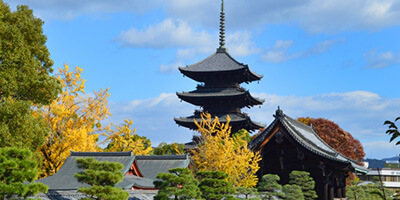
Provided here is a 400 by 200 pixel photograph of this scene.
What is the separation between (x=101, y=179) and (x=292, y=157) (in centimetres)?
1767

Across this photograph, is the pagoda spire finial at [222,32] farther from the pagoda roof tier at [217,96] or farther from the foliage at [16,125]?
the foliage at [16,125]

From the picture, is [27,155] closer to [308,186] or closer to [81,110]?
[308,186]

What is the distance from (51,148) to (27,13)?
597 inches

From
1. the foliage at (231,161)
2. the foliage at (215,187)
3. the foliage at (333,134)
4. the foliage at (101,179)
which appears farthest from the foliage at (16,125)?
the foliage at (333,134)

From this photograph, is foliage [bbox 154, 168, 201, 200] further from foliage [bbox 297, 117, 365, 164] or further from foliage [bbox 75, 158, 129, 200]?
foliage [bbox 297, 117, 365, 164]

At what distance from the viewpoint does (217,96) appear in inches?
2111

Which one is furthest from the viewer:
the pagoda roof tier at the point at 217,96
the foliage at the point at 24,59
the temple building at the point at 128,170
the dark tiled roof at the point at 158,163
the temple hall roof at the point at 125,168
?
the pagoda roof tier at the point at 217,96

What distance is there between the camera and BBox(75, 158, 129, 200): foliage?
671 inches

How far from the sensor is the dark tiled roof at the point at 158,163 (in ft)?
109

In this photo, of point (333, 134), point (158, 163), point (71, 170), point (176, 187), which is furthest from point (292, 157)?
point (333, 134)

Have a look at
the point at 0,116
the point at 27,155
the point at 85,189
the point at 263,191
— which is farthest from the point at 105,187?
the point at 263,191

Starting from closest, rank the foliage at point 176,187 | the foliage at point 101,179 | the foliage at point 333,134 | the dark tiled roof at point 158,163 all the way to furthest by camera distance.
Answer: the foliage at point 101,179, the foliage at point 176,187, the dark tiled roof at point 158,163, the foliage at point 333,134

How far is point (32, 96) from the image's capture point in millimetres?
→ 22031

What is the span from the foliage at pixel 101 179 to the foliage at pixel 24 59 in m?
5.40
